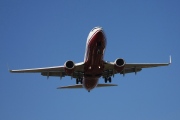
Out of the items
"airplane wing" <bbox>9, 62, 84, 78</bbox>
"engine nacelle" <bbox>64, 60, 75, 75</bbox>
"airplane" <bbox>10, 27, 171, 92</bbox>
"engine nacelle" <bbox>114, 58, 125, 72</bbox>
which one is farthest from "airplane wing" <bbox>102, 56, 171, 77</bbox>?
"engine nacelle" <bbox>64, 60, 75, 75</bbox>

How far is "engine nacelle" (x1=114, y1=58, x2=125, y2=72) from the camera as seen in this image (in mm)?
36250

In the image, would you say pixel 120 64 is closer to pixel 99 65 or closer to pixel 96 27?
pixel 99 65

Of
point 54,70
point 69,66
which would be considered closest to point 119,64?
point 69,66

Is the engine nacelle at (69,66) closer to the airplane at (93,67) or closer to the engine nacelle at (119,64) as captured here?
the airplane at (93,67)

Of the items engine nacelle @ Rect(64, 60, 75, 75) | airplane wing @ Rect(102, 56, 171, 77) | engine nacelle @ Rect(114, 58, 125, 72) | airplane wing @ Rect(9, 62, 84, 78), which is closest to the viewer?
engine nacelle @ Rect(64, 60, 75, 75)

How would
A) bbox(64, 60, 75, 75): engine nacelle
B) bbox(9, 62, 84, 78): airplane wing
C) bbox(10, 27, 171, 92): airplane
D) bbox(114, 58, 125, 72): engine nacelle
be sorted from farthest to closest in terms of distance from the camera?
bbox(9, 62, 84, 78): airplane wing, bbox(114, 58, 125, 72): engine nacelle, bbox(64, 60, 75, 75): engine nacelle, bbox(10, 27, 171, 92): airplane

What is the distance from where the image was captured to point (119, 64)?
3644cm

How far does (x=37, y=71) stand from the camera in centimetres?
3969

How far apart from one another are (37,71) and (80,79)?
5230mm

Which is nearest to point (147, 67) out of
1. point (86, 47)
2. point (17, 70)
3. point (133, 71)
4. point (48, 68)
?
point (133, 71)

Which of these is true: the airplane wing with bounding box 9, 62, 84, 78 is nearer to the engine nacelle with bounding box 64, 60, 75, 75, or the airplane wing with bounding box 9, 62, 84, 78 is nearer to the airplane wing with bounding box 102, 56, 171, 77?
the engine nacelle with bounding box 64, 60, 75, 75

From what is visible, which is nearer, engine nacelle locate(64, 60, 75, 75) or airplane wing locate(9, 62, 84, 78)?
engine nacelle locate(64, 60, 75, 75)

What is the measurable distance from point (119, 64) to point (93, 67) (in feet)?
9.44

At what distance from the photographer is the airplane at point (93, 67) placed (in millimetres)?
34031
